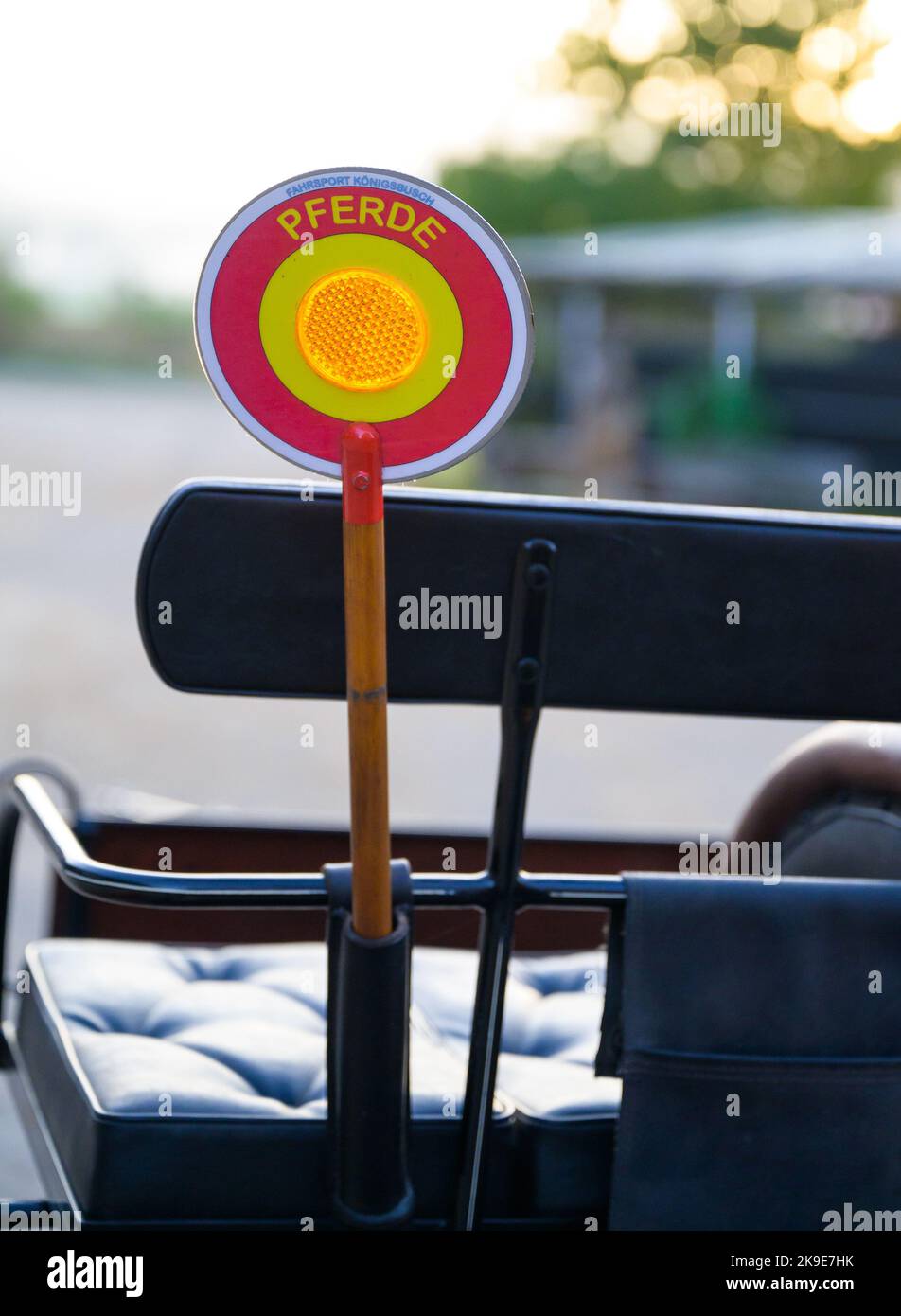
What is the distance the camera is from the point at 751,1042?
155cm

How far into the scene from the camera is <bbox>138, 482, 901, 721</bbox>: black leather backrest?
1.46m

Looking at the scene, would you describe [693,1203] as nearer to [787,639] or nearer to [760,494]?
[787,639]

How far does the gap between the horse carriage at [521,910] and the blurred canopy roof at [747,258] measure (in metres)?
11.4

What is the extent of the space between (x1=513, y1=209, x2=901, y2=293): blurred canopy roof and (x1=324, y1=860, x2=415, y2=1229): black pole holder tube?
11.6 metres

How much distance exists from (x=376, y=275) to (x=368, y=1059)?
2.30 ft

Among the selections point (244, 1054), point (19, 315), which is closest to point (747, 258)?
point (244, 1054)

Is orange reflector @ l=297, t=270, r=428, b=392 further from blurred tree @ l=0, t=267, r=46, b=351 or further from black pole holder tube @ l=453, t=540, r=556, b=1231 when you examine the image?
blurred tree @ l=0, t=267, r=46, b=351

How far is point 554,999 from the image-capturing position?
205 cm
